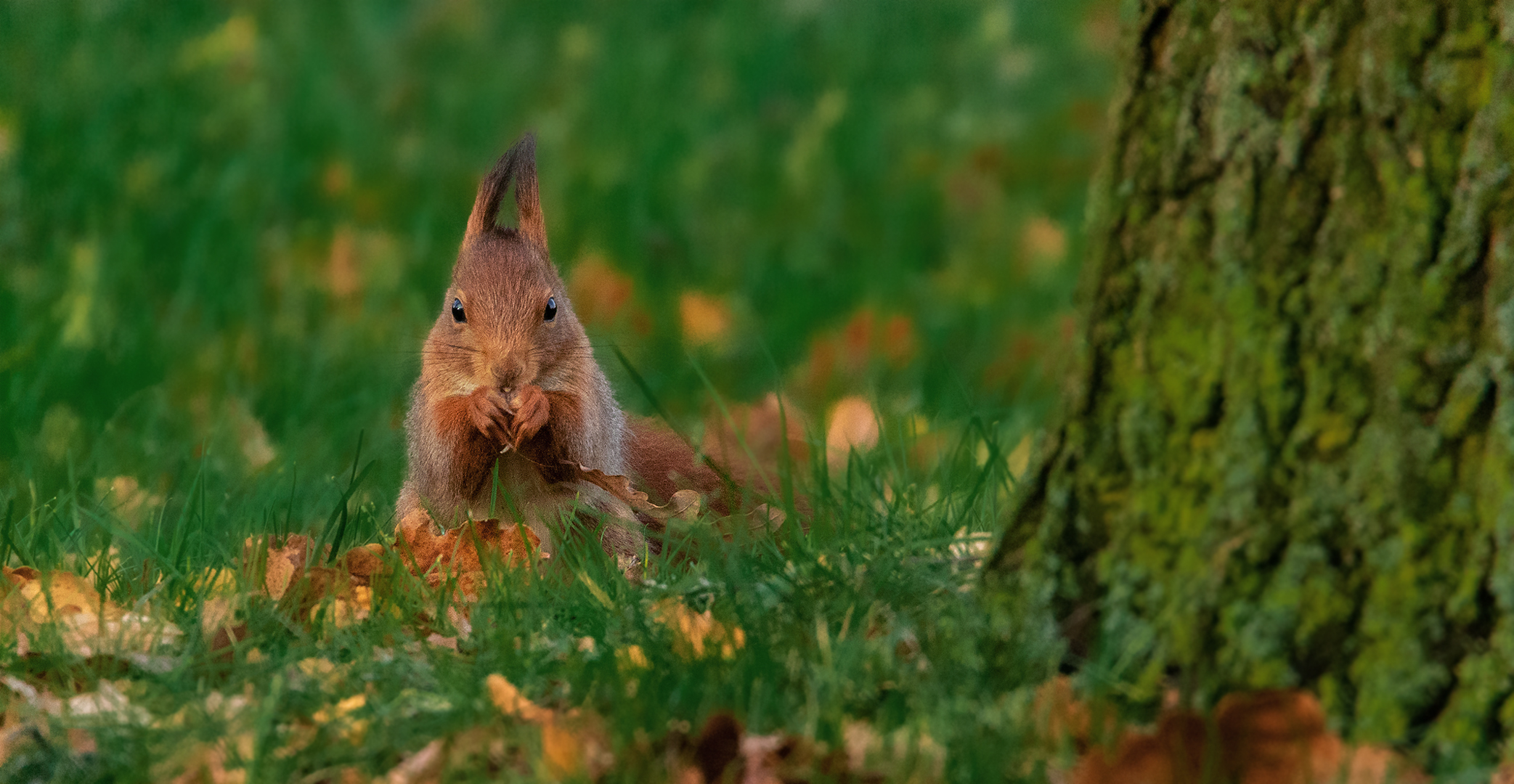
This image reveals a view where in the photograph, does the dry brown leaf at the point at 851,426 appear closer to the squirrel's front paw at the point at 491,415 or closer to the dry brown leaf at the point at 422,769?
the squirrel's front paw at the point at 491,415

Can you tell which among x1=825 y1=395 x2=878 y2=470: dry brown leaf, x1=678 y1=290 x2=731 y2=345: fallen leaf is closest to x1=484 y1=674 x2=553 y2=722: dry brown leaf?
x1=825 y1=395 x2=878 y2=470: dry brown leaf

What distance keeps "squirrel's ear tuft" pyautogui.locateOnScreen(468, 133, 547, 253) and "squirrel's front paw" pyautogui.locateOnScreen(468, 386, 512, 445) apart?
373mm

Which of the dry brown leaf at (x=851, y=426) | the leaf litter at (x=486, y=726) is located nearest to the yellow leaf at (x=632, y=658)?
the leaf litter at (x=486, y=726)

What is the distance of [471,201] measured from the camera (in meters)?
5.90

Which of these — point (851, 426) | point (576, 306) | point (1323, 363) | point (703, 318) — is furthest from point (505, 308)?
point (703, 318)

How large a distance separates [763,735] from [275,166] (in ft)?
14.7

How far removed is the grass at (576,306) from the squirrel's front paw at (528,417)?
10.2 inches

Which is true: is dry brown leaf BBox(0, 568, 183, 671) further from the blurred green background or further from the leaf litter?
the blurred green background

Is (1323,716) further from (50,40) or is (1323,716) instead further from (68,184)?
(50,40)

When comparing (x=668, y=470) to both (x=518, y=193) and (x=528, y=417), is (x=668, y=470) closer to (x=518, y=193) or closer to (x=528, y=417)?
(x=528, y=417)

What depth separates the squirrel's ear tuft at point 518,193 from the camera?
10.5ft

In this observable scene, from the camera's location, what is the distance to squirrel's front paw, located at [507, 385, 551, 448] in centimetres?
305

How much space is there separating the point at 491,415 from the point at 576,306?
2.07 meters

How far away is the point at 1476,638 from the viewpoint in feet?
5.85
